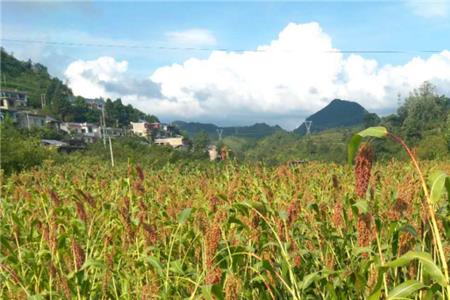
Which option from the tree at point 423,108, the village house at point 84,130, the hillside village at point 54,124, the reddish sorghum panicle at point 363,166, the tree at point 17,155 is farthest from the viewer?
the village house at point 84,130

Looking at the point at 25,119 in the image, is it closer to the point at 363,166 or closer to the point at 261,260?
the point at 261,260

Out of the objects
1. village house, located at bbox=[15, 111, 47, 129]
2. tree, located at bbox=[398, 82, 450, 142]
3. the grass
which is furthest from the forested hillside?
the grass

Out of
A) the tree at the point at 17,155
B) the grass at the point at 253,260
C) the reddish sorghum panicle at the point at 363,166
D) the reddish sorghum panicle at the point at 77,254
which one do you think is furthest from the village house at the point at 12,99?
the reddish sorghum panicle at the point at 363,166

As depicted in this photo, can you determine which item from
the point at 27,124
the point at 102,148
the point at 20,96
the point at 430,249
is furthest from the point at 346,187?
the point at 20,96

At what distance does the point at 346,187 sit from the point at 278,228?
3.08m

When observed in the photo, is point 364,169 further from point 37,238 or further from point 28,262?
point 37,238

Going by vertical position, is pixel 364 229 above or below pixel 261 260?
above

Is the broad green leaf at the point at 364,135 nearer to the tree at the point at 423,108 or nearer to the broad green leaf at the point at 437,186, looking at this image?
the broad green leaf at the point at 437,186

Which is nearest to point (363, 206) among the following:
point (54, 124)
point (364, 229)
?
point (364, 229)

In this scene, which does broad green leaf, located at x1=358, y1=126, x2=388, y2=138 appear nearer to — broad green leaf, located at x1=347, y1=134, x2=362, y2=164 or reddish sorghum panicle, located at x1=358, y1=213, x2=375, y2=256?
broad green leaf, located at x1=347, y1=134, x2=362, y2=164

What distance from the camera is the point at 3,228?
12.1 feet

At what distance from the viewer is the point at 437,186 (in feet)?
4.47

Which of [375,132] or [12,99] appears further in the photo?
[12,99]

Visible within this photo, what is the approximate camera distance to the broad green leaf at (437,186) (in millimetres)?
1330
